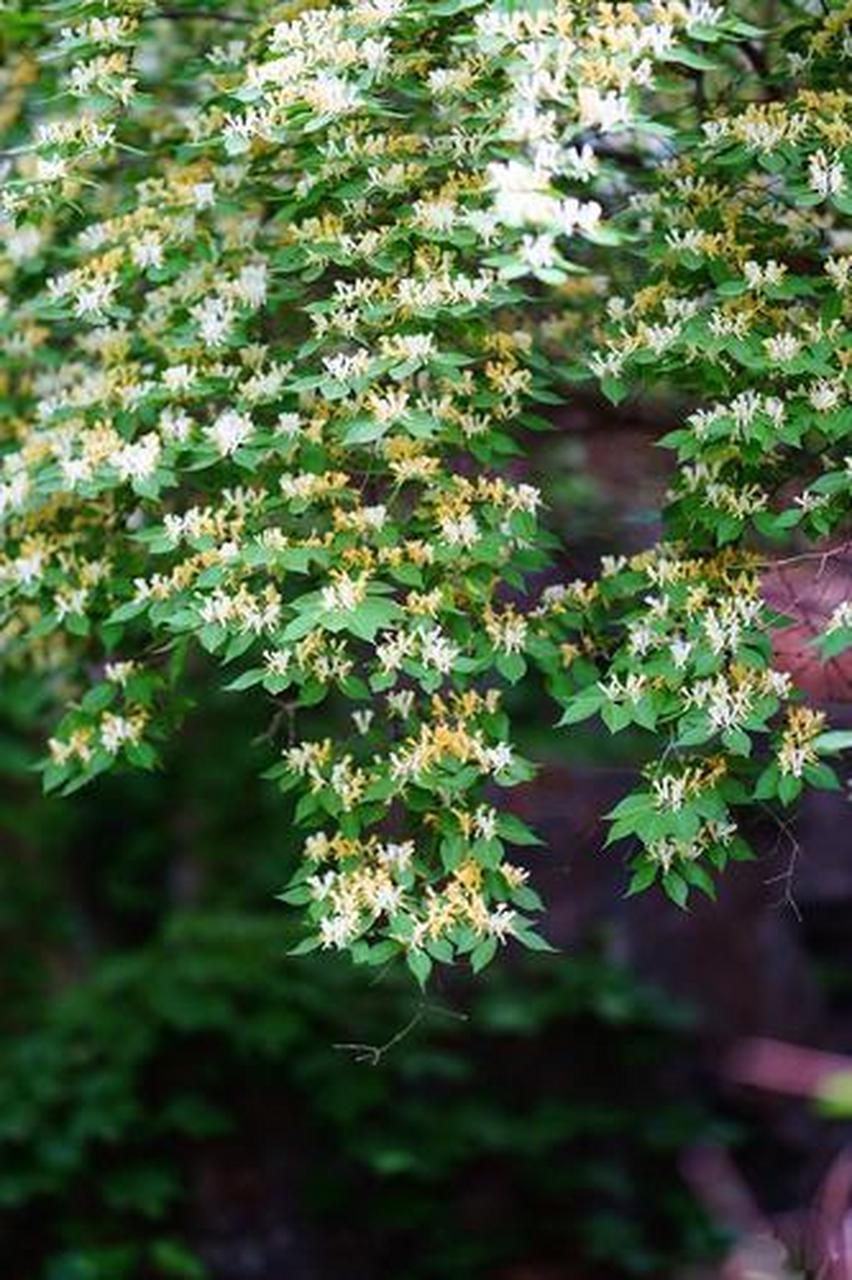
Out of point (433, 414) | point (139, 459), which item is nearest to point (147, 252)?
point (139, 459)

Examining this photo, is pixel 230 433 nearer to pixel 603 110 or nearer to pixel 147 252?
pixel 147 252

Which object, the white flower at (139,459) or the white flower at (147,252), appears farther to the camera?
the white flower at (147,252)

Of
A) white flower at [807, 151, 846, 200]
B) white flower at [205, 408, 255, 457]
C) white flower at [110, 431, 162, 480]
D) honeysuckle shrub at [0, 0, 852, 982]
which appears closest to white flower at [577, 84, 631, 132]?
honeysuckle shrub at [0, 0, 852, 982]

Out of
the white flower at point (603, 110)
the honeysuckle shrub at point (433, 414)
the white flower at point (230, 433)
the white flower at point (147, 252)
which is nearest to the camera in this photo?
the white flower at point (603, 110)

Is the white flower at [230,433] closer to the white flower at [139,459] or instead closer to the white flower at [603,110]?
the white flower at [139,459]

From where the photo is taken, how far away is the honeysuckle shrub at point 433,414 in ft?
8.85

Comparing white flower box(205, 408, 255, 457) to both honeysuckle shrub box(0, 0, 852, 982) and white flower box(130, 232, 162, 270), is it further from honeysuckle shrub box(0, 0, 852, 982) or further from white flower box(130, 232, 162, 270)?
white flower box(130, 232, 162, 270)

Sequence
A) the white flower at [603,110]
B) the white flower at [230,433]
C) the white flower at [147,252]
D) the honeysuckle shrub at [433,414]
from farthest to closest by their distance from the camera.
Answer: the white flower at [147,252] < the white flower at [230,433] < the honeysuckle shrub at [433,414] < the white flower at [603,110]

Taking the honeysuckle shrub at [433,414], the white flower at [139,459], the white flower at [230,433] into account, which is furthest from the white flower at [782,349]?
the white flower at [139,459]

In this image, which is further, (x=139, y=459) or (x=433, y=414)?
(x=139, y=459)

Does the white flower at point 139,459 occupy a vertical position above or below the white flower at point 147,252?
below

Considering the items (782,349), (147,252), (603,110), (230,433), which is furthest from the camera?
(147,252)

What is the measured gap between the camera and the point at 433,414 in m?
2.85

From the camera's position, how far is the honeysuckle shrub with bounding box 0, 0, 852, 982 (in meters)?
2.70
